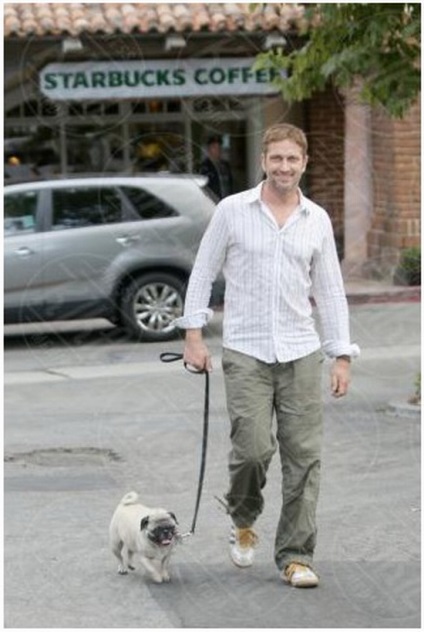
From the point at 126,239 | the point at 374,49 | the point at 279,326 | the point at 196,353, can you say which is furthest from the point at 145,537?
the point at 126,239

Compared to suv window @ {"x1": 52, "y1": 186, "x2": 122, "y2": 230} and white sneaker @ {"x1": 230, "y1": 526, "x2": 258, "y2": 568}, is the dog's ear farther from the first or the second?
suv window @ {"x1": 52, "y1": 186, "x2": 122, "y2": 230}

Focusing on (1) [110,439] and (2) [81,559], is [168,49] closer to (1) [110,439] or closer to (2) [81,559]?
(1) [110,439]

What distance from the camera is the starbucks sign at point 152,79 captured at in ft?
71.7

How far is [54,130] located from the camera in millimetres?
23625

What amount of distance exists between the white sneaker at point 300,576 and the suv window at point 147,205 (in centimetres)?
986

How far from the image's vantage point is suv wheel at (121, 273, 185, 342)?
16984 mm

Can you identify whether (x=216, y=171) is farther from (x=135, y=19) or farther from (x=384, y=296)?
(x=384, y=296)

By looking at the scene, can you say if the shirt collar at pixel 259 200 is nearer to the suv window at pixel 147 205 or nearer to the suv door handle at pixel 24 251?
the suv window at pixel 147 205

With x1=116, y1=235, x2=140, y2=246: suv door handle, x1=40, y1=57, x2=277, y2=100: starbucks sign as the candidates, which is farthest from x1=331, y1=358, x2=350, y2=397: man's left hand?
x1=40, y1=57, x2=277, y2=100: starbucks sign

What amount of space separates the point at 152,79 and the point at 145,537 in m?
15.6

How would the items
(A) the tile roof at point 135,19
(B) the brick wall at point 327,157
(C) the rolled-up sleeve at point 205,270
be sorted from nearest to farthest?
(C) the rolled-up sleeve at point 205,270
(A) the tile roof at point 135,19
(B) the brick wall at point 327,157

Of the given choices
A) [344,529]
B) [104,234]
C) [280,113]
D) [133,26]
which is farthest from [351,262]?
[344,529]

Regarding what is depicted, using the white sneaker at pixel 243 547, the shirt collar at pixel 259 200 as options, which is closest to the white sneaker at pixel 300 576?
the white sneaker at pixel 243 547

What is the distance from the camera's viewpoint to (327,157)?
24406mm
